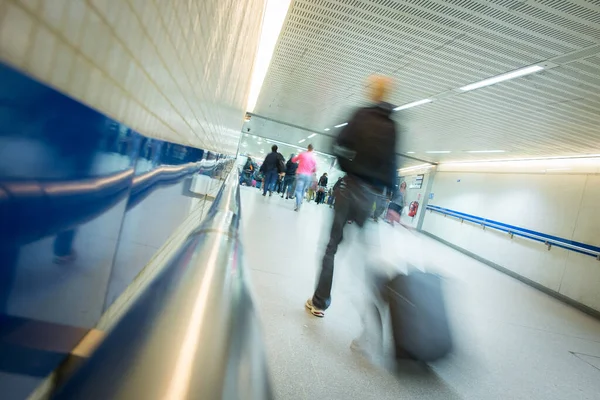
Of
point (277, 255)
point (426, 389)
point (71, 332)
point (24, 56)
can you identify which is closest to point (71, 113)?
point (24, 56)

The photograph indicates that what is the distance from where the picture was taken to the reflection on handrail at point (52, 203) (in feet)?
1.22

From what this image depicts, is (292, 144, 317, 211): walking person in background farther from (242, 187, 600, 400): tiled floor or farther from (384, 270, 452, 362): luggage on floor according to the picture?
(384, 270, 452, 362): luggage on floor

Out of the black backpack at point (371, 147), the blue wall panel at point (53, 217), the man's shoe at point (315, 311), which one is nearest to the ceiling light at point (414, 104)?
the black backpack at point (371, 147)

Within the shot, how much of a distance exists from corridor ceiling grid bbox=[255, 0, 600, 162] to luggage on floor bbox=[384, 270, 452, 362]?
3.29 meters

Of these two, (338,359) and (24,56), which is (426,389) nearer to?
(338,359)

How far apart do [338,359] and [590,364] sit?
271 cm

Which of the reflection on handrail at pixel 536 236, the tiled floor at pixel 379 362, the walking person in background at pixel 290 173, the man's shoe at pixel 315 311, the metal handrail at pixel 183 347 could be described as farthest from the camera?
the walking person in background at pixel 290 173

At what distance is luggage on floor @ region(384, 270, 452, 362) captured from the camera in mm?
2037

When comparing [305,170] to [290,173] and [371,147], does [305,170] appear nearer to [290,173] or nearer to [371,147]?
[290,173]

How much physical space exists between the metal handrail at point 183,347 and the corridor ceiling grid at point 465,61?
4447mm

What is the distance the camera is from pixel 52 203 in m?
0.45

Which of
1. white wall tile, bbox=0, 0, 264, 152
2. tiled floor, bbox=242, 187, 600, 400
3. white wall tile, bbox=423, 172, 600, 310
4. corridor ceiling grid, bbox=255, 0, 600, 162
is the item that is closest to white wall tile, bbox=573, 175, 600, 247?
white wall tile, bbox=423, 172, 600, 310

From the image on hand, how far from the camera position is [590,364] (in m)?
3.16

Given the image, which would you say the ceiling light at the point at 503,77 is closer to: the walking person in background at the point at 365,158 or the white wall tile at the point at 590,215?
the walking person in background at the point at 365,158
